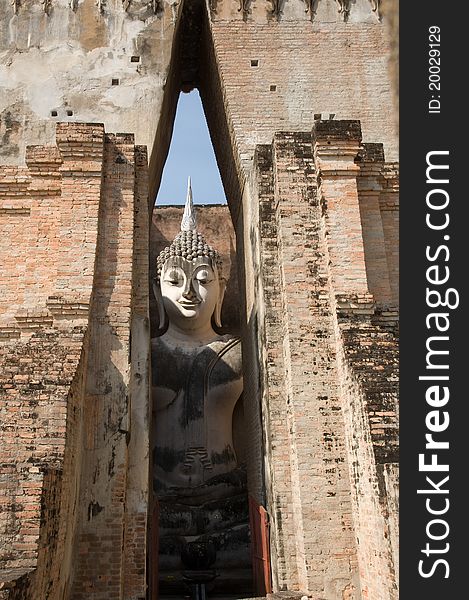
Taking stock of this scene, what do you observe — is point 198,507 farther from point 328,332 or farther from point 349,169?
point 349,169

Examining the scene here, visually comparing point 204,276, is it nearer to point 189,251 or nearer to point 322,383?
point 189,251

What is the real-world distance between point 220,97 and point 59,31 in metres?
2.88

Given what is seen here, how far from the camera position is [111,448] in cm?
747

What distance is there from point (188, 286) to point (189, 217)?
9.83 ft

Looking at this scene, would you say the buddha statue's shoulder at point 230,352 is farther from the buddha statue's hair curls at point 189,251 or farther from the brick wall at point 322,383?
the brick wall at point 322,383

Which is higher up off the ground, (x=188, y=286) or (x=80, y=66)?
(x=80, y=66)

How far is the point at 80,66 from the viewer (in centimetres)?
1078

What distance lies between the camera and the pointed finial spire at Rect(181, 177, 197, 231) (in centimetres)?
1563

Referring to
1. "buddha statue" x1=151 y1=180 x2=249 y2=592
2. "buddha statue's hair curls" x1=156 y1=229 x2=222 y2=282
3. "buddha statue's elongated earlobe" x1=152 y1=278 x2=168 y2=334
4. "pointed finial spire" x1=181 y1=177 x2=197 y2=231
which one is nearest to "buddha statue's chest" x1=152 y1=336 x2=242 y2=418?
"buddha statue" x1=151 y1=180 x2=249 y2=592

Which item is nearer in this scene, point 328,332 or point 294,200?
point 328,332

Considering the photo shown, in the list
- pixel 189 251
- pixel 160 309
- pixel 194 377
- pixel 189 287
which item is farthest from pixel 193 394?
pixel 189 251

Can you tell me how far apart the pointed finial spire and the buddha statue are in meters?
1.03

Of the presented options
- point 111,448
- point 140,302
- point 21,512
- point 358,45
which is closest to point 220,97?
point 358,45

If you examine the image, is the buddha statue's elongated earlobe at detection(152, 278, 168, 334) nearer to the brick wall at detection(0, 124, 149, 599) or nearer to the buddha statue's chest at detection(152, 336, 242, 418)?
the buddha statue's chest at detection(152, 336, 242, 418)
